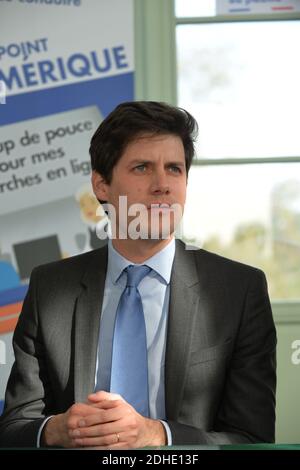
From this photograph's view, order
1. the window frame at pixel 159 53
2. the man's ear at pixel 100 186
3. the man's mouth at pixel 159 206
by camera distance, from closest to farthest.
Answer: the man's mouth at pixel 159 206
the man's ear at pixel 100 186
the window frame at pixel 159 53

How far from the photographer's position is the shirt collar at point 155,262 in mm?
1282

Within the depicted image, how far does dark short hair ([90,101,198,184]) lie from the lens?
4.12 feet

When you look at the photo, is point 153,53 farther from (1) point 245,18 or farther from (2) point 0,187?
(2) point 0,187

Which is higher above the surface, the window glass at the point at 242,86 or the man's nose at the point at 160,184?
the man's nose at the point at 160,184

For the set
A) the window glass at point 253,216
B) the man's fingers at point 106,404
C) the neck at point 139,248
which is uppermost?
the neck at point 139,248

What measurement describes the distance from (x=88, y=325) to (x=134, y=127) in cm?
37

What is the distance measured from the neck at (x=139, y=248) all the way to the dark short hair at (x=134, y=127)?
125 mm

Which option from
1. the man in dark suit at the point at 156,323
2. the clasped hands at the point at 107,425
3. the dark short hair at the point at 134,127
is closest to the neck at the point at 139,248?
the man in dark suit at the point at 156,323

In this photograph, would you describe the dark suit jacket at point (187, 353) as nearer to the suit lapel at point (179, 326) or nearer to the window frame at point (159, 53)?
the suit lapel at point (179, 326)

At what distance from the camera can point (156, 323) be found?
127cm

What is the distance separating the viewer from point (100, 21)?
2.58m

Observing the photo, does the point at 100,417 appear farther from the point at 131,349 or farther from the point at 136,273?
the point at 136,273
